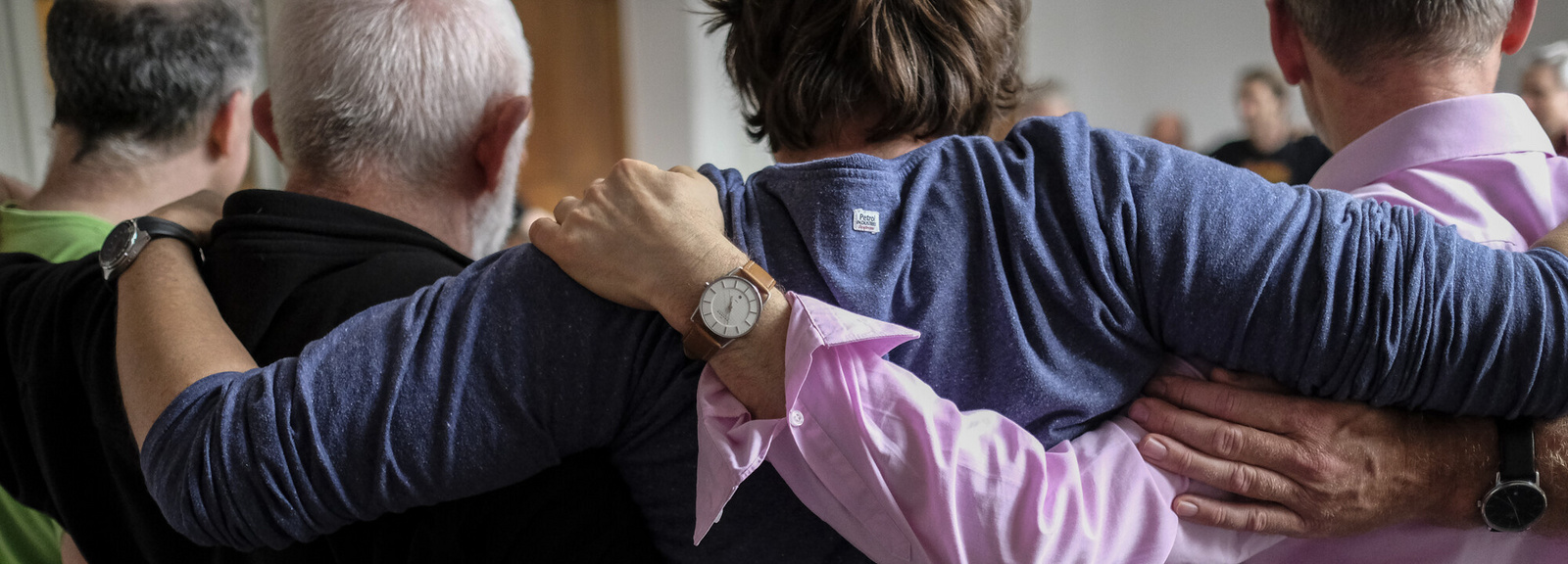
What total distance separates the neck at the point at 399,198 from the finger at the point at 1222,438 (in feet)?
2.86

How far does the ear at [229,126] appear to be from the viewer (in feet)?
5.73

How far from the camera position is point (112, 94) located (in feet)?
5.34

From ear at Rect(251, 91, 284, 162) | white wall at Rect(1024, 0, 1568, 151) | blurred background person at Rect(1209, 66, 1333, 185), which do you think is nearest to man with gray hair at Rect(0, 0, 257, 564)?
ear at Rect(251, 91, 284, 162)

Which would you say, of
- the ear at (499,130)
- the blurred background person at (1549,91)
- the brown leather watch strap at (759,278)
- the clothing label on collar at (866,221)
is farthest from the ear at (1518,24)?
the blurred background person at (1549,91)

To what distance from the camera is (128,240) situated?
3.93 ft

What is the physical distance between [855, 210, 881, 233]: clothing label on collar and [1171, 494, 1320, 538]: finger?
369 mm

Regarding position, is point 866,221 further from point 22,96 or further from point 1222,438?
point 22,96

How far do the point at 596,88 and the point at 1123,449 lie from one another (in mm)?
6186

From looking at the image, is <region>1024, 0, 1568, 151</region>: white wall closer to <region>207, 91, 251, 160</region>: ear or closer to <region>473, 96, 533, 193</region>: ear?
<region>207, 91, 251, 160</region>: ear

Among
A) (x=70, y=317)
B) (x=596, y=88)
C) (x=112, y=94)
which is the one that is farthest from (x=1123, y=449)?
(x=596, y=88)

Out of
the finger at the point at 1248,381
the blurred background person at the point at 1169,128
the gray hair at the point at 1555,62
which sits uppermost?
the finger at the point at 1248,381

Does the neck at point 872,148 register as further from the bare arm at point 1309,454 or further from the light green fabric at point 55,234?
the light green fabric at point 55,234

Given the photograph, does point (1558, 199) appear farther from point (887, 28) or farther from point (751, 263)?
point (751, 263)

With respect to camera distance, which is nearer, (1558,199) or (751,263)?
(751,263)
